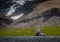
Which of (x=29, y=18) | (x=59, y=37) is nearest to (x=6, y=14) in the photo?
(x=29, y=18)

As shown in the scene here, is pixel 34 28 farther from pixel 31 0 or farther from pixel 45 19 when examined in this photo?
pixel 31 0

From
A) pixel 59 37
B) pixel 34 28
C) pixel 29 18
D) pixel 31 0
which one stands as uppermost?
pixel 31 0

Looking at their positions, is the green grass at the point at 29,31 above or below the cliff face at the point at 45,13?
below

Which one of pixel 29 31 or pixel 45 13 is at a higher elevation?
pixel 45 13

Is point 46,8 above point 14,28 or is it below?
above

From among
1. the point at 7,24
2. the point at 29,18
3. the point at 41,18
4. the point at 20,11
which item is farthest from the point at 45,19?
the point at 7,24

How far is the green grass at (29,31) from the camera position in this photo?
4.96 meters

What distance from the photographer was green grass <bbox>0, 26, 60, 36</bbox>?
4.96 metres

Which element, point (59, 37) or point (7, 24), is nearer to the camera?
point (59, 37)

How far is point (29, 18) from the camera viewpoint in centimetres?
518

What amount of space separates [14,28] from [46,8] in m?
1.10

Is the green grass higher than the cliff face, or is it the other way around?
the cliff face

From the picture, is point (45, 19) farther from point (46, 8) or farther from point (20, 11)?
point (20, 11)

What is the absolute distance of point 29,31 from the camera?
16.6 feet
